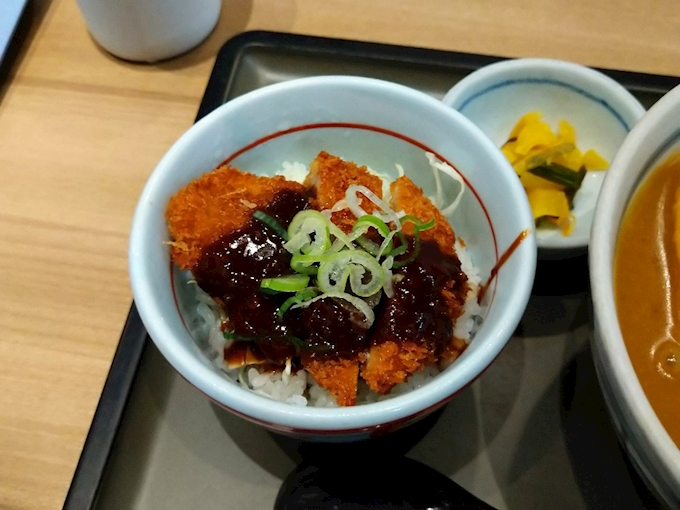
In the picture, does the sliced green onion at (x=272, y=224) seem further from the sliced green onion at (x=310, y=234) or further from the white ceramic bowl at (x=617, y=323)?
the white ceramic bowl at (x=617, y=323)

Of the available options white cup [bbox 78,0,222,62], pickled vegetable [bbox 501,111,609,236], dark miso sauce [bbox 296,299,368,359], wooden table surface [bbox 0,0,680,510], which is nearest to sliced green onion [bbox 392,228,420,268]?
dark miso sauce [bbox 296,299,368,359]

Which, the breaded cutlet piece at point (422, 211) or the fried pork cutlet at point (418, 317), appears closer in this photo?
the fried pork cutlet at point (418, 317)

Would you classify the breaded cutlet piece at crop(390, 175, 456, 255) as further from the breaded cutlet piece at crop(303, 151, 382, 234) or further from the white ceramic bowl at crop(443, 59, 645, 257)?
the white ceramic bowl at crop(443, 59, 645, 257)

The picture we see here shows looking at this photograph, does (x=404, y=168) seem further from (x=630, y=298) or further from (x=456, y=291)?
(x=630, y=298)

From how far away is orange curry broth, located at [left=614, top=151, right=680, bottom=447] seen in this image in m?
0.72

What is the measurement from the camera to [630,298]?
2.53ft

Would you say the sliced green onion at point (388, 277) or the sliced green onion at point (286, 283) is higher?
the sliced green onion at point (388, 277)

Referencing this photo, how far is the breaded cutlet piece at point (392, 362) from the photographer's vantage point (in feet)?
3.00

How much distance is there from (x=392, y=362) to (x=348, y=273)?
0.49 ft

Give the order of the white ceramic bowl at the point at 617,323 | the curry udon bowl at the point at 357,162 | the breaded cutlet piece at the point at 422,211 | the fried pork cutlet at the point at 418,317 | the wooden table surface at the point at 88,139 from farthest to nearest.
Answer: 1. the wooden table surface at the point at 88,139
2. the breaded cutlet piece at the point at 422,211
3. the fried pork cutlet at the point at 418,317
4. the curry udon bowl at the point at 357,162
5. the white ceramic bowl at the point at 617,323

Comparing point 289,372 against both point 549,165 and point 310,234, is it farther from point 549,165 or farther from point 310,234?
point 549,165

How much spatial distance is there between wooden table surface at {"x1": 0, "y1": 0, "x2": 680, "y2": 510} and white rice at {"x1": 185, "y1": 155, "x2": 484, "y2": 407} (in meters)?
0.27

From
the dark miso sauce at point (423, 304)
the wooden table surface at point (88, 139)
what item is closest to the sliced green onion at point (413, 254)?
the dark miso sauce at point (423, 304)

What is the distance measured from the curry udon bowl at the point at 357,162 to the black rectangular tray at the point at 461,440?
0.18 meters
